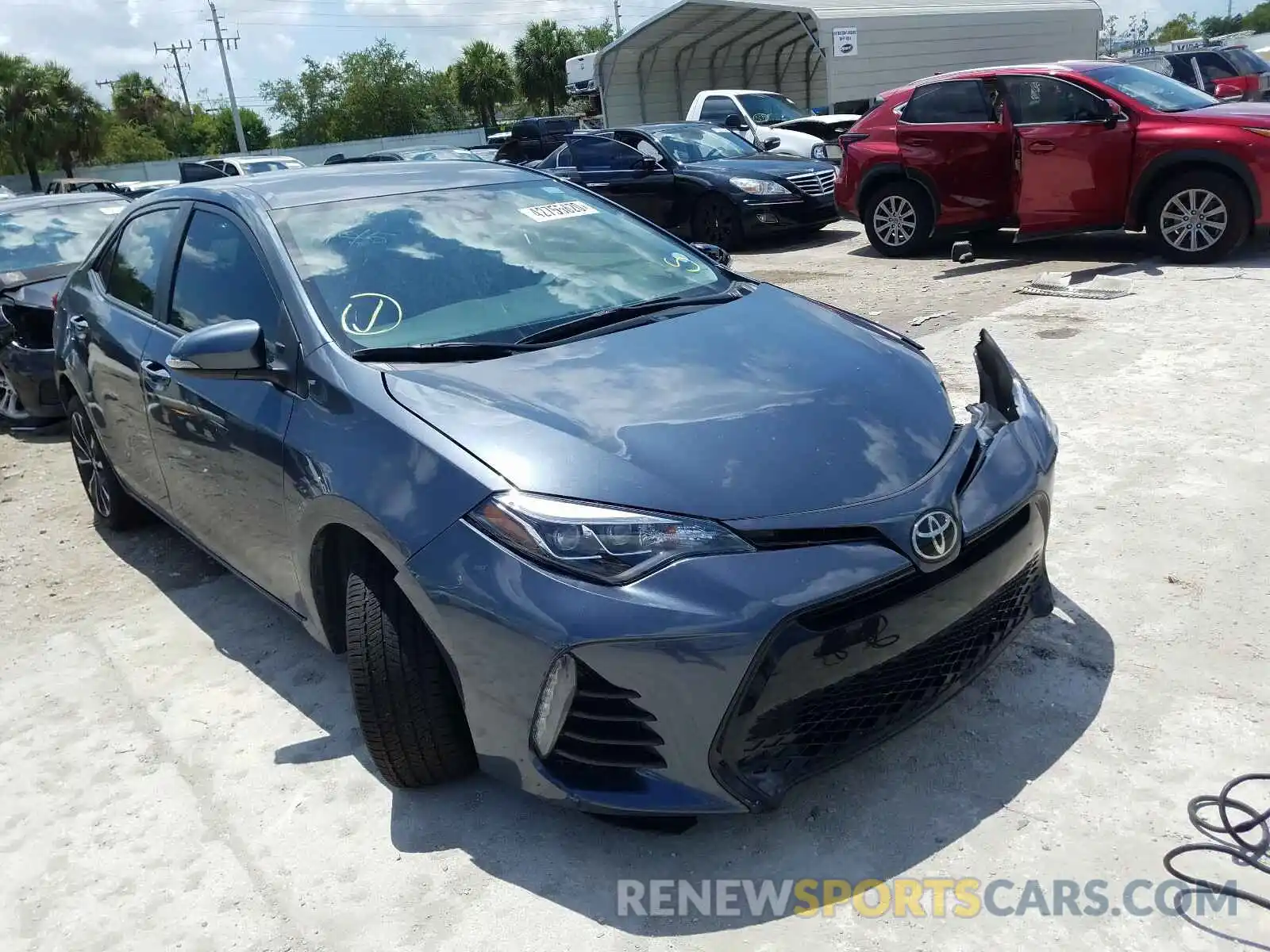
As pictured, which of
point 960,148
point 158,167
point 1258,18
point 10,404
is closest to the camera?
point 10,404

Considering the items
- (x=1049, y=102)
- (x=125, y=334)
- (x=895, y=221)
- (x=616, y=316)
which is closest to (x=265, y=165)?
(x=895, y=221)

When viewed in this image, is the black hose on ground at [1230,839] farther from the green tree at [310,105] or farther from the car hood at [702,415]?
the green tree at [310,105]

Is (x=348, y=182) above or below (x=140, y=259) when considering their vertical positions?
above

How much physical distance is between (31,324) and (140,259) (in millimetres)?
3116

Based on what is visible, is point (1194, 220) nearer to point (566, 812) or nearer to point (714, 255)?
point (714, 255)

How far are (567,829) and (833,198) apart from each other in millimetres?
10682

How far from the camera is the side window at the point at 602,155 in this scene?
41.4ft

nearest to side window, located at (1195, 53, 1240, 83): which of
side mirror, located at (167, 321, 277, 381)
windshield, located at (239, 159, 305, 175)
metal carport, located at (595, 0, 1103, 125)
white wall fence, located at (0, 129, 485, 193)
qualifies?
metal carport, located at (595, 0, 1103, 125)

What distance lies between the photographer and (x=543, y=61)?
6525cm

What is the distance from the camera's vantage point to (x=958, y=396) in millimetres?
5453

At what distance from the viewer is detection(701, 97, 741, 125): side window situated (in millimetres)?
17688

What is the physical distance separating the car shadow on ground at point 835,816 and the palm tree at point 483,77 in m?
67.3

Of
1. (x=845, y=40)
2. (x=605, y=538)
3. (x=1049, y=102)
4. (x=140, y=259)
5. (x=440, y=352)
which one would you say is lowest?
(x=605, y=538)

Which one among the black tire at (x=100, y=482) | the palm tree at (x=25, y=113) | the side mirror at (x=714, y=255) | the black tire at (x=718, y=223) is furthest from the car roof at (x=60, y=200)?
the palm tree at (x=25, y=113)
